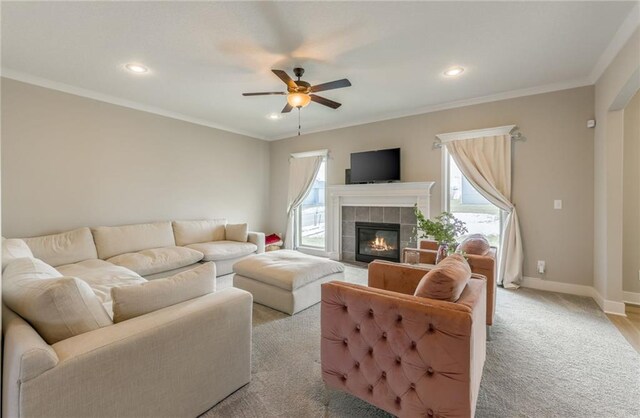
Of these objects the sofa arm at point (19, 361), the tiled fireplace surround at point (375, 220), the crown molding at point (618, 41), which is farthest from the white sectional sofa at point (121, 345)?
the crown molding at point (618, 41)

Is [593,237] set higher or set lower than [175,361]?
higher

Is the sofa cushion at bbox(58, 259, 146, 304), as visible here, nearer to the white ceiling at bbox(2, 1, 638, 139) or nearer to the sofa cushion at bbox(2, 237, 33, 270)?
the sofa cushion at bbox(2, 237, 33, 270)

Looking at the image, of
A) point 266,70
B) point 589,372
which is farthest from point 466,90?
point 589,372

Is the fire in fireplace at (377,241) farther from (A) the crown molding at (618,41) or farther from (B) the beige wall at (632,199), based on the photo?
(A) the crown molding at (618,41)

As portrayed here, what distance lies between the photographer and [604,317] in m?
2.84

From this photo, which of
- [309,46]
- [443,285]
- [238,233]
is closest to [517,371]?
[443,285]

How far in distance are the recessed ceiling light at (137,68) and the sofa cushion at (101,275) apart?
2236mm

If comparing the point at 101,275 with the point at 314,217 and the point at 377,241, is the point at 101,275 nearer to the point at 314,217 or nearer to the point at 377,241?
the point at 314,217

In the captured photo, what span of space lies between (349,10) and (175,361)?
2.64 metres

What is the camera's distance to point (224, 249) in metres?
4.37

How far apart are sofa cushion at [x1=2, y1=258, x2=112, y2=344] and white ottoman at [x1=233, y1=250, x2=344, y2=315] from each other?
67.3 inches

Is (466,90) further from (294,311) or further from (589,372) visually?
(294,311)

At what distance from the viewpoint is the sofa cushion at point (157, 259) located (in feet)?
11.2

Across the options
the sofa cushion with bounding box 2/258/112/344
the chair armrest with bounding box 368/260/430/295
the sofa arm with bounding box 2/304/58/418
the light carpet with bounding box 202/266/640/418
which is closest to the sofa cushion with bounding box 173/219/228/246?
the light carpet with bounding box 202/266/640/418
